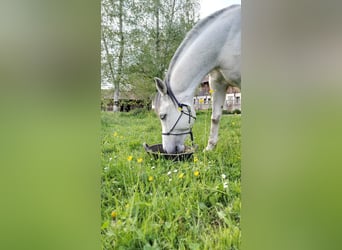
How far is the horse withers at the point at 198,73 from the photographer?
38.3 inches

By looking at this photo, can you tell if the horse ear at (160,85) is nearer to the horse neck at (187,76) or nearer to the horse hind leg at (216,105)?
the horse neck at (187,76)

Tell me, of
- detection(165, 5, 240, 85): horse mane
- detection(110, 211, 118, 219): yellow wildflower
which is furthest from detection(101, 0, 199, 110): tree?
detection(110, 211, 118, 219): yellow wildflower

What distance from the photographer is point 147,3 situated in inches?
36.6

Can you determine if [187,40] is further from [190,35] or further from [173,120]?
[173,120]

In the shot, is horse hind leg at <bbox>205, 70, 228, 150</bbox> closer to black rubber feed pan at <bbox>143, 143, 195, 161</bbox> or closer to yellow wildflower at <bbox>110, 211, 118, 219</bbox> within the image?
black rubber feed pan at <bbox>143, 143, 195, 161</bbox>

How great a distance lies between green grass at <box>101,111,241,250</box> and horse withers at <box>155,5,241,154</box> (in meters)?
0.04

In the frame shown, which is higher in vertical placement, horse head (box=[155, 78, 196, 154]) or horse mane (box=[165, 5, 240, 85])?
horse mane (box=[165, 5, 240, 85])

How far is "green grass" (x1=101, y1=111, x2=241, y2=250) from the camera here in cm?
89

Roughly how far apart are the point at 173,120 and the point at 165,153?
131 millimetres

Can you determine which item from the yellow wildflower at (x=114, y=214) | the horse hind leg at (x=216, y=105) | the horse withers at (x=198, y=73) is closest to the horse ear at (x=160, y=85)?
the horse withers at (x=198, y=73)

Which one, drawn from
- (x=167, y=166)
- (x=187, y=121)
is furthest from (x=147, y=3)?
(x=167, y=166)
